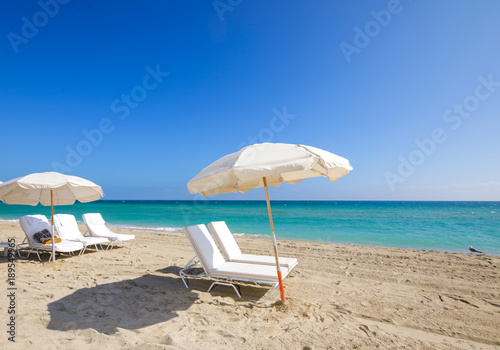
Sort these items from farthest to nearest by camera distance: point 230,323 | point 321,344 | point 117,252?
1. point 117,252
2. point 230,323
3. point 321,344

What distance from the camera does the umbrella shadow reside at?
10.7 feet

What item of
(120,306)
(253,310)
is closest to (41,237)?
(120,306)

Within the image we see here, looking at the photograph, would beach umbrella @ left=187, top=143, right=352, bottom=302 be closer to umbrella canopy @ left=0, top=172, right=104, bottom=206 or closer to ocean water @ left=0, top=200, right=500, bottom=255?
umbrella canopy @ left=0, top=172, right=104, bottom=206

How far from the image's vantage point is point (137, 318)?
3432 millimetres

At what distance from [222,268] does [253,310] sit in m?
1.02

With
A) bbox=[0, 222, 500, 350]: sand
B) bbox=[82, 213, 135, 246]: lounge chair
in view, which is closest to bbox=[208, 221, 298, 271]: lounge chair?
bbox=[0, 222, 500, 350]: sand

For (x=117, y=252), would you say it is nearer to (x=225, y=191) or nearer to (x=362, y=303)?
(x=225, y=191)

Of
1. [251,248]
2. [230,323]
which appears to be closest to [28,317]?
[230,323]

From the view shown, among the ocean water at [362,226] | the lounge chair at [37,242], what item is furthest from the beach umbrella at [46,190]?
the ocean water at [362,226]

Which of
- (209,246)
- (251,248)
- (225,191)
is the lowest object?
(251,248)

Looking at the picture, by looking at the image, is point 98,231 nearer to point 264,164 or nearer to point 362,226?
point 264,164

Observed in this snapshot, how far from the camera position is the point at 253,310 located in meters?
3.80

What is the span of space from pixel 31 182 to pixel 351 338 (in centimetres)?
681

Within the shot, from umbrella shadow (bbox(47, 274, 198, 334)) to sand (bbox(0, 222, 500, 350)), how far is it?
0.01 metres
